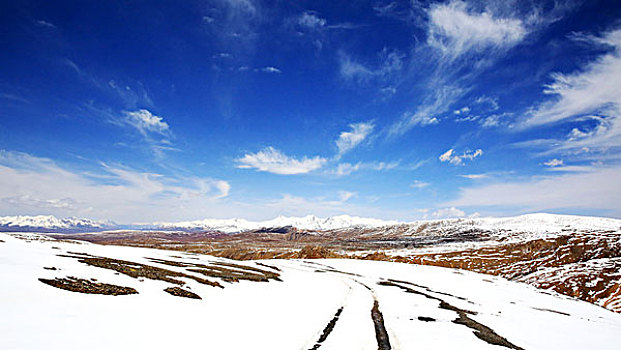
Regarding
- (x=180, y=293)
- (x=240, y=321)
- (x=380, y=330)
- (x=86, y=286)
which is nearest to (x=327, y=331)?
(x=380, y=330)

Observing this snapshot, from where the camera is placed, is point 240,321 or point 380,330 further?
point 380,330

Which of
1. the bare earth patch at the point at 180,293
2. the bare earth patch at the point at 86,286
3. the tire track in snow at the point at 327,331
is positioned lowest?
the tire track in snow at the point at 327,331

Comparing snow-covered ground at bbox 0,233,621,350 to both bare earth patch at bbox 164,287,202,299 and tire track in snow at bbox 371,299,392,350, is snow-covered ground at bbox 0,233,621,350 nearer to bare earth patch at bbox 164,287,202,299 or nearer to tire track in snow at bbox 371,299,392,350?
tire track in snow at bbox 371,299,392,350

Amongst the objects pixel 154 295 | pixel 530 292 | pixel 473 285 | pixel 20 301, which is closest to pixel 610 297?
pixel 530 292

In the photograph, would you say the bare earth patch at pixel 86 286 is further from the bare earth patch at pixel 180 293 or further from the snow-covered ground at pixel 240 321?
the bare earth patch at pixel 180 293

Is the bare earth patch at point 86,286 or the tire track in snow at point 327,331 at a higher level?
the bare earth patch at point 86,286

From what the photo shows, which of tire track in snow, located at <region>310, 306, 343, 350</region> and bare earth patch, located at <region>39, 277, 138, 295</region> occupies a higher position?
bare earth patch, located at <region>39, 277, 138, 295</region>

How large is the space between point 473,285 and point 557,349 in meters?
33.7

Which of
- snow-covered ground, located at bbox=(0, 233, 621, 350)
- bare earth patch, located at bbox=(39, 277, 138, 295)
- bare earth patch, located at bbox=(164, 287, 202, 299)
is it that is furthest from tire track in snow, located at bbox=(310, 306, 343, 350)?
bare earth patch, located at bbox=(39, 277, 138, 295)

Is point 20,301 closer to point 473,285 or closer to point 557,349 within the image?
point 557,349

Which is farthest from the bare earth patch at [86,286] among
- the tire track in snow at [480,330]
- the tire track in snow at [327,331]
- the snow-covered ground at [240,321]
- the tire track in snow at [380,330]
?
the tire track in snow at [480,330]

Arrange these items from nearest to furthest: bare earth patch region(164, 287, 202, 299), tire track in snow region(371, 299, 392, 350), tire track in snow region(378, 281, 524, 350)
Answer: tire track in snow region(371, 299, 392, 350) < tire track in snow region(378, 281, 524, 350) < bare earth patch region(164, 287, 202, 299)

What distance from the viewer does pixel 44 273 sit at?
18.8m

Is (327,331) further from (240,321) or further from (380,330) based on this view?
(240,321)
